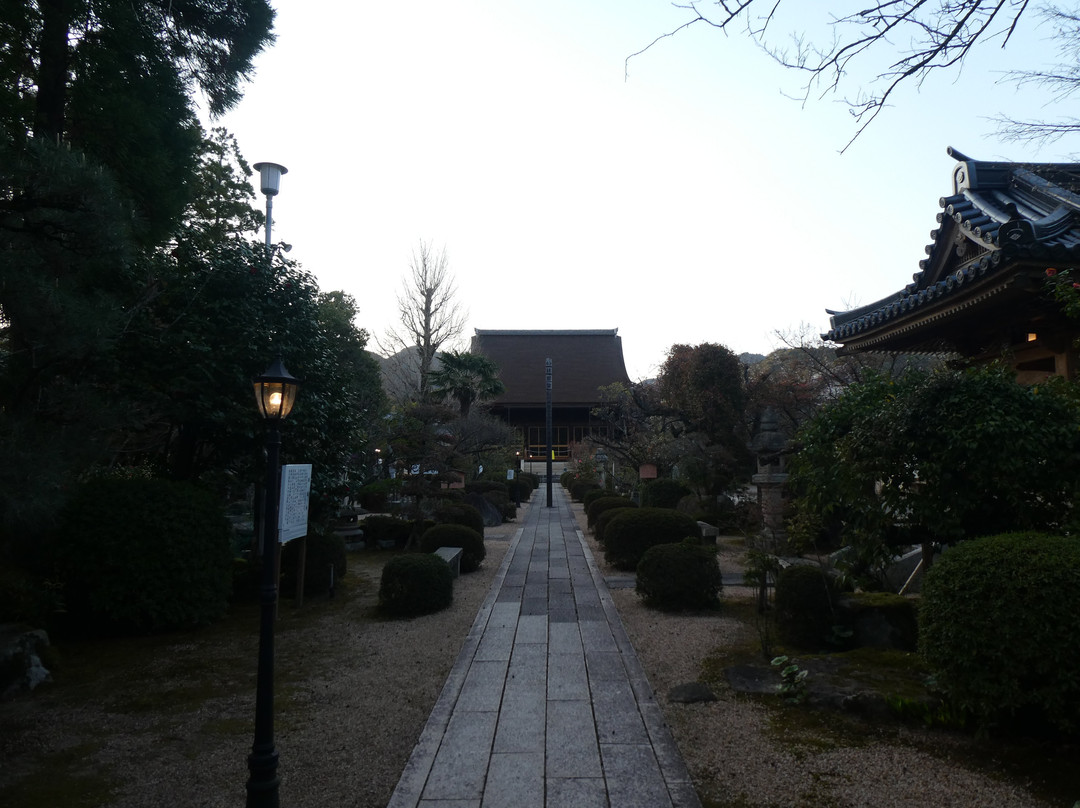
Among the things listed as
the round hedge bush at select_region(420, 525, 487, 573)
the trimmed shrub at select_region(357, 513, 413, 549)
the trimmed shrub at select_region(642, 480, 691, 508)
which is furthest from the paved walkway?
the trimmed shrub at select_region(642, 480, 691, 508)

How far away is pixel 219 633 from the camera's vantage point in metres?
6.88

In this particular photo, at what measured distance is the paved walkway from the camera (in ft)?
11.0

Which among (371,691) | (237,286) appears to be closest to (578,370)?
(237,286)

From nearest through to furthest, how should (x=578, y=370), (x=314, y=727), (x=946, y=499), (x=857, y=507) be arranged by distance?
(x=314, y=727) < (x=946, y=499) < (x=857, y=507) < (x=578, y=370)

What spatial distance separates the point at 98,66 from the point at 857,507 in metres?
8.31

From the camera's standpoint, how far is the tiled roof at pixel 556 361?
41062 mm

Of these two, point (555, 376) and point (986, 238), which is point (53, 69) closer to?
point (986, 238)

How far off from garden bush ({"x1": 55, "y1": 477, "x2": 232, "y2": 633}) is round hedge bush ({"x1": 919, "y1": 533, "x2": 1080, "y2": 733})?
6368 millimetres

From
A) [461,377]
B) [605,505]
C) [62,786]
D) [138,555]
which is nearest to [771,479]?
[605,505]

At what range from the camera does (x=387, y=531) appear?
13141 mm

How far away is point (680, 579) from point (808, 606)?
1847 mm

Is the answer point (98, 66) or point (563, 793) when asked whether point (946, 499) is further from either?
point (98, 66)

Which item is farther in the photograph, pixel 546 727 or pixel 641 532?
pixel 641 532

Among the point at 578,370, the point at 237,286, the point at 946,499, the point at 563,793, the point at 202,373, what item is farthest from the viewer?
the point at 578,370
